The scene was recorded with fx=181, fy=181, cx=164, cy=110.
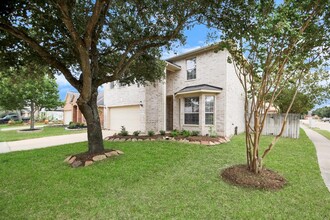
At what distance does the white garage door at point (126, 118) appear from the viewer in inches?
593

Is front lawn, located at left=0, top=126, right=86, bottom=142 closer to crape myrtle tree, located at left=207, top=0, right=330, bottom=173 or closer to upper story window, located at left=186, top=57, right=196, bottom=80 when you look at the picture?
upper story window, located at left=186, top=57, right=196, bottom=80

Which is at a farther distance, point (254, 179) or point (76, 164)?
point (76, 164)

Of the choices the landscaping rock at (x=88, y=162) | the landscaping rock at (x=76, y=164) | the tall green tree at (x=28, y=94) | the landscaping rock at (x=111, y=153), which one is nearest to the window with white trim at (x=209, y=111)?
the landscaping rock at (x=111, y=153)

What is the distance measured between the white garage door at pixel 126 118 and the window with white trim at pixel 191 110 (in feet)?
13.9

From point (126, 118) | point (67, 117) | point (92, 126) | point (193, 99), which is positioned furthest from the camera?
point (67, 117)

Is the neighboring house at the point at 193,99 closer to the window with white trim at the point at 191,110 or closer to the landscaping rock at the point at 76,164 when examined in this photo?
the window with white trim at the point at 191,110

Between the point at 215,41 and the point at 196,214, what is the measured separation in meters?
4.59

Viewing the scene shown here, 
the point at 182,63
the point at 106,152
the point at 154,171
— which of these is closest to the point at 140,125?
the point at 182,63

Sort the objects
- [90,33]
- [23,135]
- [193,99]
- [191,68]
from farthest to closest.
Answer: [23,135] → [191,68] → [193,99] → [90,33]

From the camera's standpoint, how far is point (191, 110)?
12.3 m

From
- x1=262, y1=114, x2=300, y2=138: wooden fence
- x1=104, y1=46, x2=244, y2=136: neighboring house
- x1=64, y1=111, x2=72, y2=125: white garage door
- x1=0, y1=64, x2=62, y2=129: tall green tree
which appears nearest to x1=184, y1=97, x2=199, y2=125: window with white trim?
x1=104, y1=46, x2=244, y2=136: neighboring house

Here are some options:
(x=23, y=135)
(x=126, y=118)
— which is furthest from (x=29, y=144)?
(x=126, y=118)

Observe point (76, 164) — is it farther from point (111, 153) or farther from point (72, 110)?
point (72, 110)

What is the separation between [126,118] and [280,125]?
39.0ft
